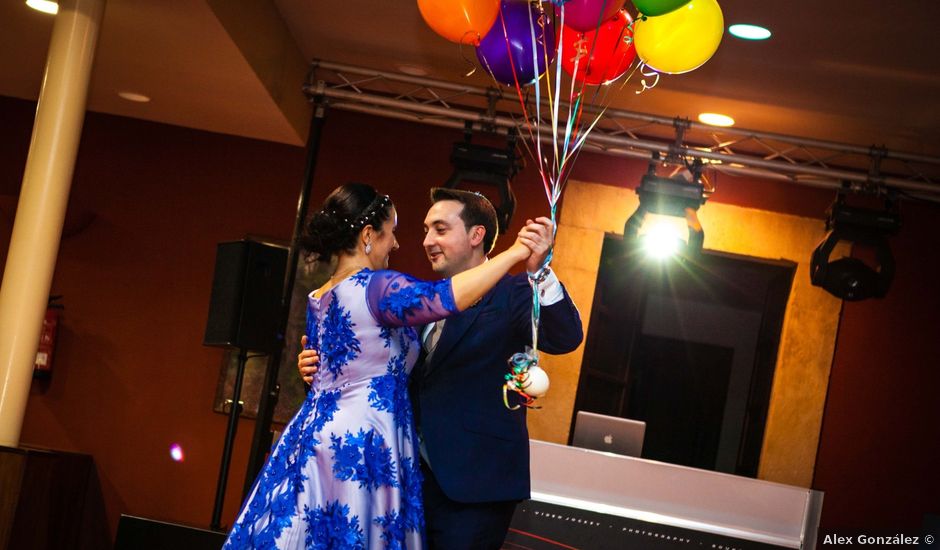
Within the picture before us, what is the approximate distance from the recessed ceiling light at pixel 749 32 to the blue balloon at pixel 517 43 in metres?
1.61

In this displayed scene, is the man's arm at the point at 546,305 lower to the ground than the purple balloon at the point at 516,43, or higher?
lower

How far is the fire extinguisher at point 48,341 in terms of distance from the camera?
695 cm

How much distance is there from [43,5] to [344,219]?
3071mm

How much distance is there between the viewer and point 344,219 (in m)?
2.82

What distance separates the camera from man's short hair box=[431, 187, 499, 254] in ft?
9.77

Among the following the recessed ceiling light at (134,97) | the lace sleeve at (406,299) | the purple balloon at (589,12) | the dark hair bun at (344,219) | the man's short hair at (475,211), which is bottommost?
the lace sleeve at (406,299)

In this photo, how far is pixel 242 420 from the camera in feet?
22.6

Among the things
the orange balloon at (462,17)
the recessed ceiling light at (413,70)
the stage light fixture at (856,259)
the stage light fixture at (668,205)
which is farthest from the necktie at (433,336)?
the stage light fixture at (856,259)

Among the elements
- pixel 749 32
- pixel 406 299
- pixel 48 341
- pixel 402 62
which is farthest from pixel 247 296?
pixel 406 299

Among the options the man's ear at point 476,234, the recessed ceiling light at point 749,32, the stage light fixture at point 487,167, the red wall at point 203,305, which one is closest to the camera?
the man's ear at point 476,234

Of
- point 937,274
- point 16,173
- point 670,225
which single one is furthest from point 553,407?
point 16,173

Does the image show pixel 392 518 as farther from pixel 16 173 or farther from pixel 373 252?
pixel 16 173

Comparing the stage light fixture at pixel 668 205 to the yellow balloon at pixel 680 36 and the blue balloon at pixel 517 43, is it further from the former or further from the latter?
the blue balloon at pixel 517 43

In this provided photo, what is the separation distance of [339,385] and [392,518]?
37cm
